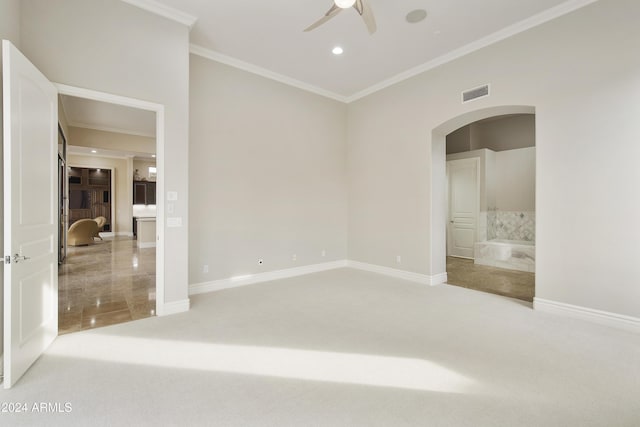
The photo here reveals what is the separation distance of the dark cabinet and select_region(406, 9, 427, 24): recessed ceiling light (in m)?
11.9

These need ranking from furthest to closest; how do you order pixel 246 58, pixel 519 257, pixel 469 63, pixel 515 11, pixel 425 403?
pixel 519 257
pixel 246 58
pixel 469 63
pixel 515 11
pixel 425 403

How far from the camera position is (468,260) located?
713 centimetres

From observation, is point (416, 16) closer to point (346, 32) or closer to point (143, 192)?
point (346, 32)

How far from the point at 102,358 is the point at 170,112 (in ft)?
8.59

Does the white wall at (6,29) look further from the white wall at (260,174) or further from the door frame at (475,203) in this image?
the door frame at (475,203)

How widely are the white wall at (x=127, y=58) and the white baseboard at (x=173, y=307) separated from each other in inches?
2.2

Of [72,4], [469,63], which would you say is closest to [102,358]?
[72,4]

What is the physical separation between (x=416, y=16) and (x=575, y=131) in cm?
230

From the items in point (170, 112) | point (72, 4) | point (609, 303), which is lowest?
point (609, 303)

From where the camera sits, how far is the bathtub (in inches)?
235

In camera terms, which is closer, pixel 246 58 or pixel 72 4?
pixel 72 4

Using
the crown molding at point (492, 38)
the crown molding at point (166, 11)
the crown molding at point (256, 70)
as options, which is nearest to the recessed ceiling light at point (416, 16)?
the crown molding at point (492, 38)

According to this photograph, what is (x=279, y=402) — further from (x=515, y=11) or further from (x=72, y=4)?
(x=515, y=11)

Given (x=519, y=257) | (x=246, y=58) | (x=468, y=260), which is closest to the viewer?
(x=246, y=58)
